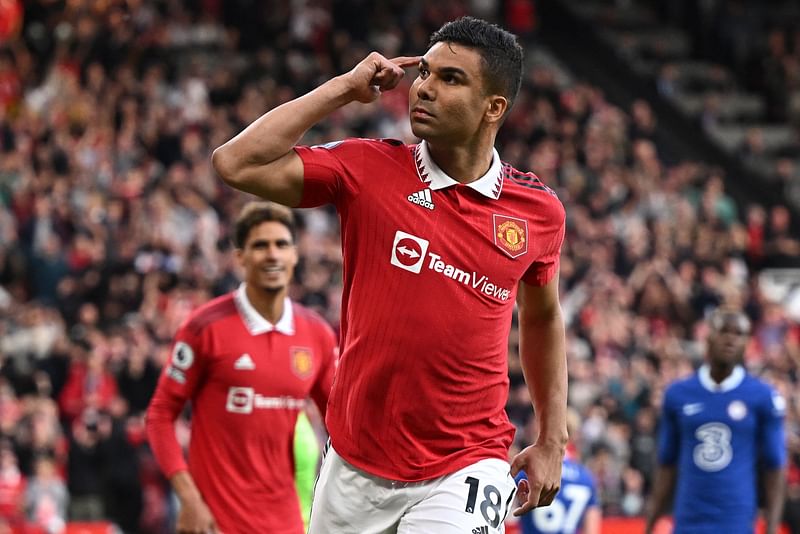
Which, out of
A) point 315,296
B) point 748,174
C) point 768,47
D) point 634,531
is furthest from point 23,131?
point 768,47

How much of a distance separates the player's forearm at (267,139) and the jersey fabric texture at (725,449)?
15.7ft

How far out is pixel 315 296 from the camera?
15852 millimetres

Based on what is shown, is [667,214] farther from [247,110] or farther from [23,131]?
[23,131]

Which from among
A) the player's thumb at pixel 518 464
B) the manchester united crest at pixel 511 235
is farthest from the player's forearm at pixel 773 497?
the manchester united crest at pixel 511 235

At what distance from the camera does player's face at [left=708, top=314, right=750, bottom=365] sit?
342 inches

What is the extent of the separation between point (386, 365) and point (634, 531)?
922cm

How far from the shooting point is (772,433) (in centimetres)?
860

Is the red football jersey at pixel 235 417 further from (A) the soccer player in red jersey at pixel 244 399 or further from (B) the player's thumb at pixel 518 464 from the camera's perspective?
(B) the player's thumb at pixel 518 464

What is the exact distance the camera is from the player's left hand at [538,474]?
16.4 feet

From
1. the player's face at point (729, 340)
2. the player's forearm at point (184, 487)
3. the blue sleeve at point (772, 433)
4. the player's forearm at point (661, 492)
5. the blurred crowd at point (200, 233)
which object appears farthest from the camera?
the blurred crowd at point (200, 233)

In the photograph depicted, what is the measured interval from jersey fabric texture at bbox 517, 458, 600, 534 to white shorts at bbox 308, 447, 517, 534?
3824 mm

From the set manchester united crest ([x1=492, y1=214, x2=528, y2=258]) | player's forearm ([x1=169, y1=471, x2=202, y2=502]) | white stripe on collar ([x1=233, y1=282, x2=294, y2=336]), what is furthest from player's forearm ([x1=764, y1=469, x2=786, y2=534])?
manchester united crest ([x1=492, y1=214, x2=528, y2=258])

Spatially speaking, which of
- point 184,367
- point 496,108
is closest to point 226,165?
point 496,108

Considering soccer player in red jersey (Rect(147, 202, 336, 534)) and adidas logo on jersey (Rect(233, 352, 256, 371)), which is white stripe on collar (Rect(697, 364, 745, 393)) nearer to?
soccer player in red jersey (Rect(147, 202, 336, 534))
